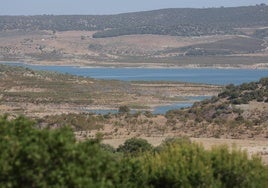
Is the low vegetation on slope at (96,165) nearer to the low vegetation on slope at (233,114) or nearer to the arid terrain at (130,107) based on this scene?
the arid terrain at (130,107)

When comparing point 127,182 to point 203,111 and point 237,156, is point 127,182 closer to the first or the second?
point 237,156

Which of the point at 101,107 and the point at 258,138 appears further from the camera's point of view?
the point at 101,107

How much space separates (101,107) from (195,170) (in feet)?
218

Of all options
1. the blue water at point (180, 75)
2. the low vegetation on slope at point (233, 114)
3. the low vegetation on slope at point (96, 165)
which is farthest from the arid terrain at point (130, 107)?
the blue water at point (180, 75)

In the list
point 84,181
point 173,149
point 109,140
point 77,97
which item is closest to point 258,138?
point 109,140

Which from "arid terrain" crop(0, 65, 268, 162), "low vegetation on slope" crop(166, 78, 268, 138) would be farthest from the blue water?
"low vegetation on slope" crop(166, 78, 268, 138)

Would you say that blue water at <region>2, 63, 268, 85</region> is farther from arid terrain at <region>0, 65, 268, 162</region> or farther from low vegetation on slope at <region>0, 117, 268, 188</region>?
low vegetation on slope at <region>0, 117, 268, 188</region>

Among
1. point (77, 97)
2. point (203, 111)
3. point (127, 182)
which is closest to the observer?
point (127, 182)

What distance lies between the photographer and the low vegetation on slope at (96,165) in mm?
15922

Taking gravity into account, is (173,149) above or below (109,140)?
above

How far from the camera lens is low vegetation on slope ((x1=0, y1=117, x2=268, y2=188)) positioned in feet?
52.2

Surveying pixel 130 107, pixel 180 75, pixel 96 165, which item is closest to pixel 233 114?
pixel 130 107

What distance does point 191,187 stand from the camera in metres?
20.0

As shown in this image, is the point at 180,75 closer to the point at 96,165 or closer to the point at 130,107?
the point at 130,107
